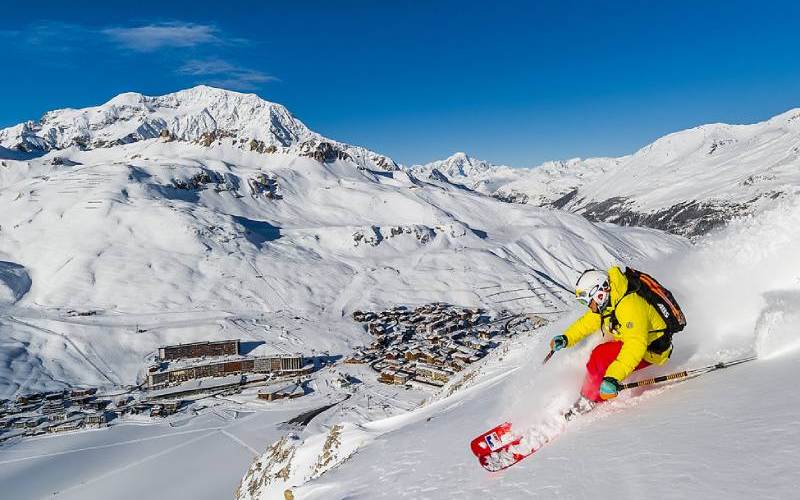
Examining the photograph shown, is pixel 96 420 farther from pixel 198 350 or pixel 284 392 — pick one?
pixel 198 350

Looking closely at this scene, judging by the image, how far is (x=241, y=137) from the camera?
159 m

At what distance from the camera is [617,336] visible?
7.39 metres

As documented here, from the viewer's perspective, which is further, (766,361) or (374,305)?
(374,305)

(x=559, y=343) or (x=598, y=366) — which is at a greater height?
(x=559, y=343)

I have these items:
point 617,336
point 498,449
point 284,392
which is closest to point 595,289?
point 617,336

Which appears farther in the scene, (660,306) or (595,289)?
(595,289)

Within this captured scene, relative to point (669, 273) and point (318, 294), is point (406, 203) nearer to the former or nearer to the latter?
point (318, 294)

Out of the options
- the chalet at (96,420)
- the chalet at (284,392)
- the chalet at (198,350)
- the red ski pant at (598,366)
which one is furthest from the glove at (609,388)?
the chalet at (198,350)

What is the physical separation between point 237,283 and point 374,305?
23.1m

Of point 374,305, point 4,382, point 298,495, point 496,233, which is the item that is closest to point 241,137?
point 496,233

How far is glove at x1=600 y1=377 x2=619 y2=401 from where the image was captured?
676 centimetres

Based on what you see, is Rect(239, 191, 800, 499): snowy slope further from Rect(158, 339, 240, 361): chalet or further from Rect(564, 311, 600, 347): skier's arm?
Rect(158, 339, 240, 361): chalet

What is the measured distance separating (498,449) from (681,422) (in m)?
2.74

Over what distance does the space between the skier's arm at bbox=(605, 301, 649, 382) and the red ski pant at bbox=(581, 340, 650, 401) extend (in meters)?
0.20
